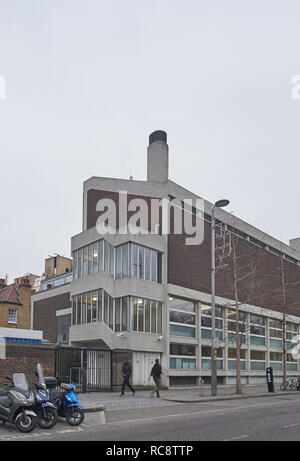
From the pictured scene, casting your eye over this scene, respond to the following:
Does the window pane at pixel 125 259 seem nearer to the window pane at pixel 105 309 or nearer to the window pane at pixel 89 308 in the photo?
the window pane at pixel 105 309

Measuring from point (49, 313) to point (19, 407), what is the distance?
37.5 metres

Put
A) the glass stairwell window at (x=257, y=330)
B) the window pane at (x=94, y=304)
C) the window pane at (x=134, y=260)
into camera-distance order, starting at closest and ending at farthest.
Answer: the window pane at (x=134, y=260) → the window pane at (x=94, y=304) → the glass stairwell window at (x=257, y=330)

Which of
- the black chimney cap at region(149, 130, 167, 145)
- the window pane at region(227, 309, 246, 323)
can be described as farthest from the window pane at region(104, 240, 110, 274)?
the window pane at region(227, 309, 246, 323)

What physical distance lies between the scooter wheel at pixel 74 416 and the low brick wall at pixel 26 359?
359 inches

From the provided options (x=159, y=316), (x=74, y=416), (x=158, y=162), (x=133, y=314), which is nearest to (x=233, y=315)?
(x=159, y=316)

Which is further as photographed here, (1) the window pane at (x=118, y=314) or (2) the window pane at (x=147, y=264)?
(2) the window pane at (x=147, y=264)

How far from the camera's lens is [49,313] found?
48.9 meters

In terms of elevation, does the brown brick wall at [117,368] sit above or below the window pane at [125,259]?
below

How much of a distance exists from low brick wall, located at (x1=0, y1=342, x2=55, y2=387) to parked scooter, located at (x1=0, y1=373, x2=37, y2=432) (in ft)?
31.5

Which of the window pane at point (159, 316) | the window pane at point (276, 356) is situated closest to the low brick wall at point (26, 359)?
the window pane at point (159, 316)

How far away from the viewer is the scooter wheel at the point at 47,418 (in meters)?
12.6

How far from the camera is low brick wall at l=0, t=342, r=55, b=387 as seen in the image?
22.0 metres
